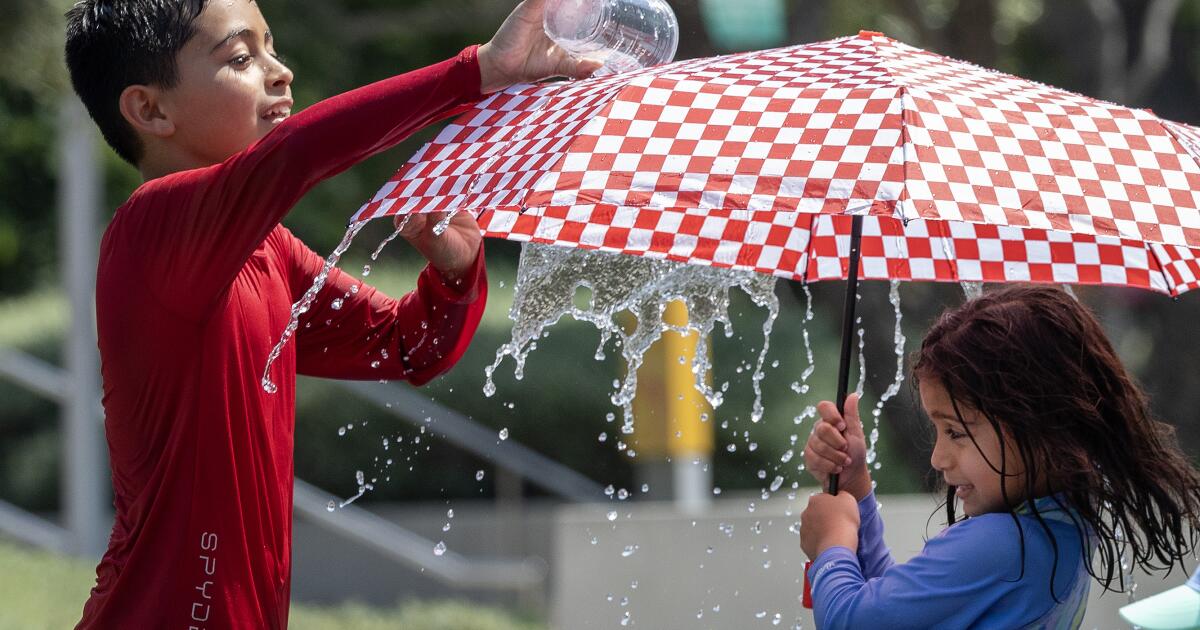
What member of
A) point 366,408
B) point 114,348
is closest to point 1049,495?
point 114,348

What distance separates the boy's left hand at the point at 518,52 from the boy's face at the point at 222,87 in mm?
422

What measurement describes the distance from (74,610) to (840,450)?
12.1ft

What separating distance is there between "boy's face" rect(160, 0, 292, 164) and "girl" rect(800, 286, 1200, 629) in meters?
1.19

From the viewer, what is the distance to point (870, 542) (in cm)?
271

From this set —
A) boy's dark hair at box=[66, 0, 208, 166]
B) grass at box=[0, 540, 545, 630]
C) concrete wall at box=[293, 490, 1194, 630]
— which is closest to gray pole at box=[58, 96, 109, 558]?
grass at box=[0, 540, 545, 630]

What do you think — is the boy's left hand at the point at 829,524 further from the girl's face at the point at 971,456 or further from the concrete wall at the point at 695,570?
the concrete wall at the point at 695,570

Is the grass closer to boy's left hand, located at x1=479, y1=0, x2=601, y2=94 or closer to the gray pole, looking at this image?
the gray pole

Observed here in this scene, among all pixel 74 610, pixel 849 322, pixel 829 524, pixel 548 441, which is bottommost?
pixel 548 441

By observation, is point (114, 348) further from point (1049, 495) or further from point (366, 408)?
point (366, 408)

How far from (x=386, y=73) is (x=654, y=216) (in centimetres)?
1093

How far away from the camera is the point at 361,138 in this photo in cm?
235

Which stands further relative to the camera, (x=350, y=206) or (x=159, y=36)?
(x=350, y=206)

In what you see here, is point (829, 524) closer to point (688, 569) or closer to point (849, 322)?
point (849, 322)

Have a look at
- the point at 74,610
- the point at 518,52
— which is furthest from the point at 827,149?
the point at 74,610
